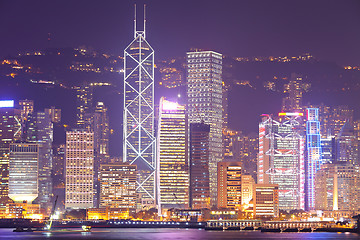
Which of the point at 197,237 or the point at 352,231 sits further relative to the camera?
the point at 352,231

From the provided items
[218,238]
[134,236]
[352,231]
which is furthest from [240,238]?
[352,231]

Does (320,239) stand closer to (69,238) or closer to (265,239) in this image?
(265,239)

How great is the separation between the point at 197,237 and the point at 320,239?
20.6 m

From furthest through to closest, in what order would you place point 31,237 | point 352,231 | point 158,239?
point 352,231, point 31,237, point 158,239

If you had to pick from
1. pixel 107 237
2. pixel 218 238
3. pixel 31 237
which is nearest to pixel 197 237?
pixel 218 238

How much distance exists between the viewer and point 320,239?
6570 inches

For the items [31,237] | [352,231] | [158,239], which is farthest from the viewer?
[352,231]

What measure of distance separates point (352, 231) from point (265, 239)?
35303 millimetres

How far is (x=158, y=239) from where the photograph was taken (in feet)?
538

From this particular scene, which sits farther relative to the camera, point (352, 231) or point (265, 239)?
point (352, 231)

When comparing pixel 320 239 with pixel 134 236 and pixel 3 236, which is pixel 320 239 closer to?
pixel 134 236

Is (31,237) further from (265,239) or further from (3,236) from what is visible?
(265,239)

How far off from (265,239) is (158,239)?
17.8 metres

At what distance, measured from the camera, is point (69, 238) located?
167625mm
